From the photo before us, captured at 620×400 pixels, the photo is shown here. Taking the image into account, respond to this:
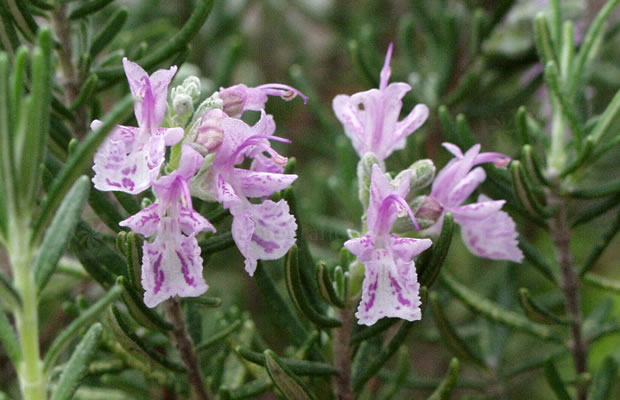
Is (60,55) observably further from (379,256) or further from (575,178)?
(575,178)

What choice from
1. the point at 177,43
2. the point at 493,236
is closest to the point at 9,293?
the point at 177,43

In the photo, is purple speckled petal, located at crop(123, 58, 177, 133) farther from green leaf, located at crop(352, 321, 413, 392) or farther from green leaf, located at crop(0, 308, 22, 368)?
green leaf, located at crop(352, 321, 413, 392)

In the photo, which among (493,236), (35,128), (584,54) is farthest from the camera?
(584,54)

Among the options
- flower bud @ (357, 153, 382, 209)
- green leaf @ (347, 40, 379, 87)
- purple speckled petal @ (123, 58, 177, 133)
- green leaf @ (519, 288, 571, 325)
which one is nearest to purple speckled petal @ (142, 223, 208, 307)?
purple speckled petal @ (123, 58, 177, 133)

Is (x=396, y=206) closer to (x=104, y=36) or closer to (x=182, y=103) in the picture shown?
(x=182, y=103)

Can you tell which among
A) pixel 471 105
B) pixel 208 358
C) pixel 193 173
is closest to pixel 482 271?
pixel 471 105

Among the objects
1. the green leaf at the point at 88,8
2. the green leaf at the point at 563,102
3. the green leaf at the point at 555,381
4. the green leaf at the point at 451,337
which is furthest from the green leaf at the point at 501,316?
the green leaf at the point at 88,8

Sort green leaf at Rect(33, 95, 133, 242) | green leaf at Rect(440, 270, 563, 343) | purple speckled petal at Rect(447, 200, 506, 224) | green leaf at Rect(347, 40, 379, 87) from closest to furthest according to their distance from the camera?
green leaf at Rect(33, 95, 133, 242)
purple speckled petal at Rect(447, 200, 506, 224)
green leaf at Rect(440, 270, 563, 343)
green leaf at Rect(347, 40, 379, 87)
